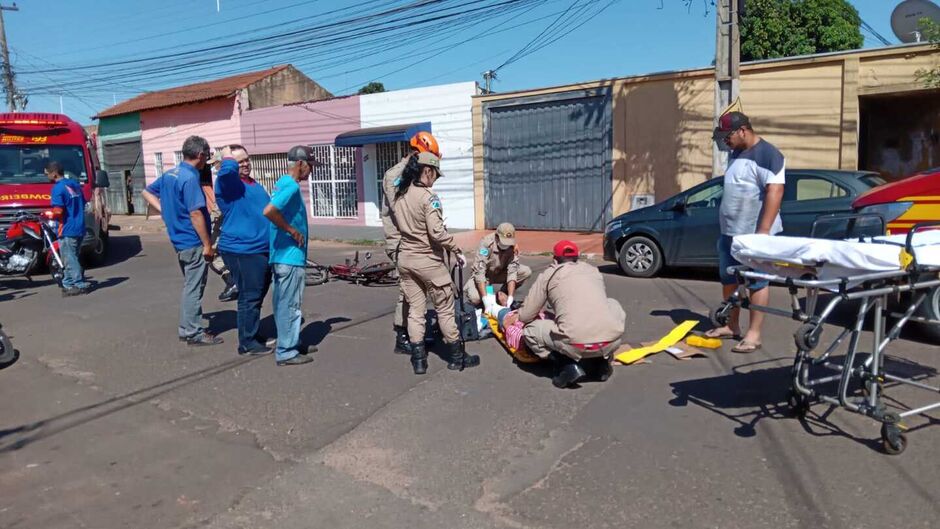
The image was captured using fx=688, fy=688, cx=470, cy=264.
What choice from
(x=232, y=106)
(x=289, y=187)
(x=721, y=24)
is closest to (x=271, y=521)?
(x=289, y=187)

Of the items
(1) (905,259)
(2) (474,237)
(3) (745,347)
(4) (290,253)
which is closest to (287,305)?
(4) (290,253)

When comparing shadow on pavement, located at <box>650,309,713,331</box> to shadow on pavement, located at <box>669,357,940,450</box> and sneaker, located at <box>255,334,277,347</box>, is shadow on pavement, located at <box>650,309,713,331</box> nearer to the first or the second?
shadow on pavement, located at <box>669,357,940,450</box>

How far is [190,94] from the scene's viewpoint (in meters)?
26.5

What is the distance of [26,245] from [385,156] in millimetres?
9994

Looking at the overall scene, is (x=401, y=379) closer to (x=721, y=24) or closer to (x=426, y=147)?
(x=426, y=147)

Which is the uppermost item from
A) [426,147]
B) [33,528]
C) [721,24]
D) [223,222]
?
[721,24]

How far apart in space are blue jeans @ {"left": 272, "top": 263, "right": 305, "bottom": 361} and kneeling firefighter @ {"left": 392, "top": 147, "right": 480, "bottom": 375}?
95 centimetres

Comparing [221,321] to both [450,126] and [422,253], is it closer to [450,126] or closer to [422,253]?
[422,253]

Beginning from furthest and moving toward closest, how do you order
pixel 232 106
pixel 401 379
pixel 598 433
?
pixel 232 106
pixel 401 379
pixel 598 433

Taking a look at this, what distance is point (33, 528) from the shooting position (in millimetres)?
3363

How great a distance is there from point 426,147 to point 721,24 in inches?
292

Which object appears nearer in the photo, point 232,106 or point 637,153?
point 637,153

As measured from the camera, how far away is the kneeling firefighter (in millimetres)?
5309

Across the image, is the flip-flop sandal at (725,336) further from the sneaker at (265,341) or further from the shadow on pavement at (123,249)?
the shadow on pavement at (123,249)
